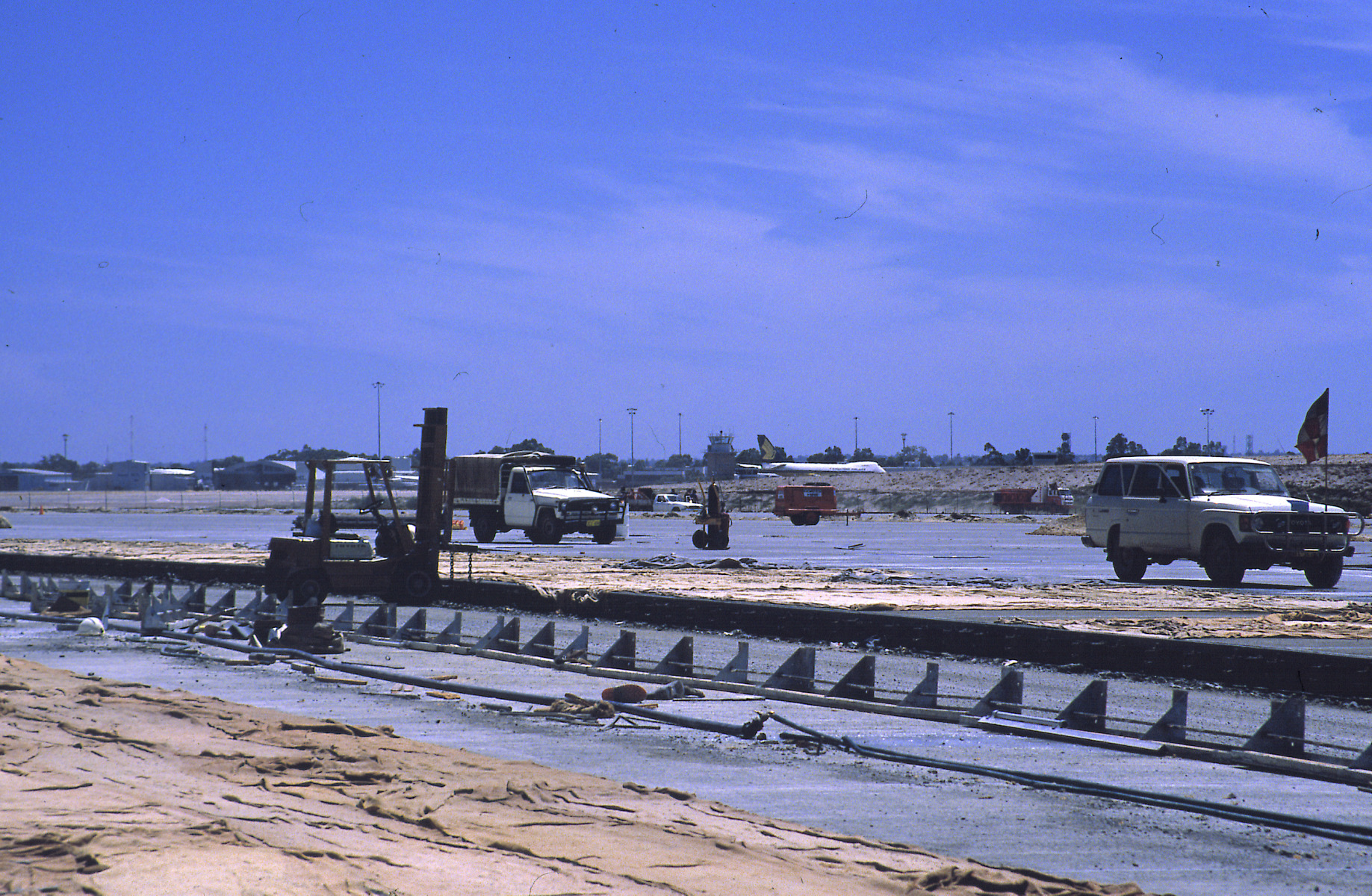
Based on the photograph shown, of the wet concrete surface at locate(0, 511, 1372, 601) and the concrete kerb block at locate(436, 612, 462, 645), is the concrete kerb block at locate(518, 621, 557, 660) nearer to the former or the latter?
the concrete kerb block at locate(436, 612, 462, 645)

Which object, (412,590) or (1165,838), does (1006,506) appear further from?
(1165,838)

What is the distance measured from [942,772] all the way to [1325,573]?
14.5 m

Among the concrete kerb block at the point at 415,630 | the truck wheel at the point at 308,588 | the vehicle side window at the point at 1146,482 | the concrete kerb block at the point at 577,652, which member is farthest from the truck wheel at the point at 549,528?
the concrete kerb block at the point at 577,652

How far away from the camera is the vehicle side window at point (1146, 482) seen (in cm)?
2038

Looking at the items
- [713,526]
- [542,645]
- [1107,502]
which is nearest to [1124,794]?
[542,645]

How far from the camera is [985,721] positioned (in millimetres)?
8336

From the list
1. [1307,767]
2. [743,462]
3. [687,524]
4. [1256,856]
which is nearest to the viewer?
[1256,856]

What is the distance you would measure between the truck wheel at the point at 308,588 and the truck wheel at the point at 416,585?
4.62 ft

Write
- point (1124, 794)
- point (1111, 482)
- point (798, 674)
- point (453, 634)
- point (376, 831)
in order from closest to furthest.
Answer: point (376, 831) → point (1124, 794) → point (798, 674) → point (453, 634) → point (1111, 482)

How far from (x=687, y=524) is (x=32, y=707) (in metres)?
42.7

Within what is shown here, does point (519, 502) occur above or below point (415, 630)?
above

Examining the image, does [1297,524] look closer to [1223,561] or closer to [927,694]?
[1223,561]

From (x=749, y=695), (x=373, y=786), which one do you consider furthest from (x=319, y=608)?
(x=373, y=786)

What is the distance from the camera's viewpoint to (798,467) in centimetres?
12975
